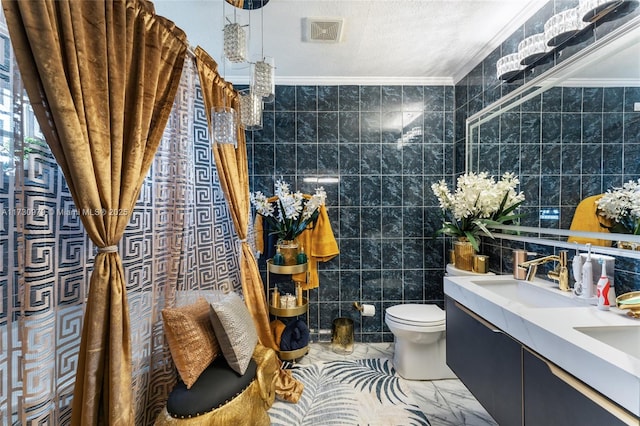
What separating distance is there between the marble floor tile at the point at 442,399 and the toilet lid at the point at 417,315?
48cm

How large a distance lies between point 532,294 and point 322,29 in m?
2.14

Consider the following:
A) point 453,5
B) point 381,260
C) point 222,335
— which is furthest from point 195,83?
point 381,260

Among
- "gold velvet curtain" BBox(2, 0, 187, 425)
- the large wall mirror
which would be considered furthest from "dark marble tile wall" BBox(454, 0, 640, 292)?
"gold velvet curtain" BBox(2, 0, 187, 425)

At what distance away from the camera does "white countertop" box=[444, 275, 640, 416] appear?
2.42 feet

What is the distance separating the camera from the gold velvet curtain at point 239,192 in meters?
1.90

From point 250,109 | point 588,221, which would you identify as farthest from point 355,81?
point 588,221

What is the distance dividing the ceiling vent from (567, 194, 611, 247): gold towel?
179cm

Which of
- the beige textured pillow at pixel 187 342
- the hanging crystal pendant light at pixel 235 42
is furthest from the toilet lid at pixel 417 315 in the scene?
the hanging crystal pendant light at pixel 235 42

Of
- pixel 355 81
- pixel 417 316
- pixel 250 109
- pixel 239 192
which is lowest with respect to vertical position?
pixel 417 316

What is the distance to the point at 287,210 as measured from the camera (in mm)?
2428

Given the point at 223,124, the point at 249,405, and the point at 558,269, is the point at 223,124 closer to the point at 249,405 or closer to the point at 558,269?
the point at 249,405

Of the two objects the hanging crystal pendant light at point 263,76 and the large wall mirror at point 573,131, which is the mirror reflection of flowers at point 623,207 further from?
A: the hanging crystal pendant light at point 263,76

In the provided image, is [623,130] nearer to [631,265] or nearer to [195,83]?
[631,265]

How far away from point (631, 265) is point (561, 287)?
0.99 feet
